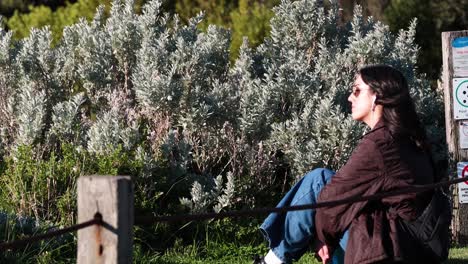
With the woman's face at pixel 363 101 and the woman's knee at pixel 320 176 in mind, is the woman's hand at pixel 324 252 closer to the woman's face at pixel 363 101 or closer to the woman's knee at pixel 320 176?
the woman's knee at pixel 320 176

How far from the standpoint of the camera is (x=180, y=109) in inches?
285

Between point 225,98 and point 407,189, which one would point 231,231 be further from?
point 407,189

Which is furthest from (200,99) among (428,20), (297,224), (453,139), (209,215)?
(428,20)

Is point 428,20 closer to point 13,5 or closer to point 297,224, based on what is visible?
point 297,224

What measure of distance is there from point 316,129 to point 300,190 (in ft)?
6.79

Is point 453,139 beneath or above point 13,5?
beneath

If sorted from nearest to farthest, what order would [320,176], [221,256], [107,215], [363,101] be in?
[107,215] < [363,101] < [320,176] < [221,256]

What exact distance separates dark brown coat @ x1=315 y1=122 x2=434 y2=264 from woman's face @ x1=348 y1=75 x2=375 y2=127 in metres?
0.15

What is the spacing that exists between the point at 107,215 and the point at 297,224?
6.46 feet

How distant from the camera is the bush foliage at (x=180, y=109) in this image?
681 centimetres

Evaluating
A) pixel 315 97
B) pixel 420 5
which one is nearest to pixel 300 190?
pixel 315 97

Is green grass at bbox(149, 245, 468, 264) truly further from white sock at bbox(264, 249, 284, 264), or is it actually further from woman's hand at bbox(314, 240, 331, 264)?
woman's hand at bbox(314, 240, 331, 264)

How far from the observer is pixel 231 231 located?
6.99 metres

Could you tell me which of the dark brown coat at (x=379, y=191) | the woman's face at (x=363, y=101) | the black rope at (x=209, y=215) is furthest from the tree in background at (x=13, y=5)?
the black rope at (x=209, y=215)
